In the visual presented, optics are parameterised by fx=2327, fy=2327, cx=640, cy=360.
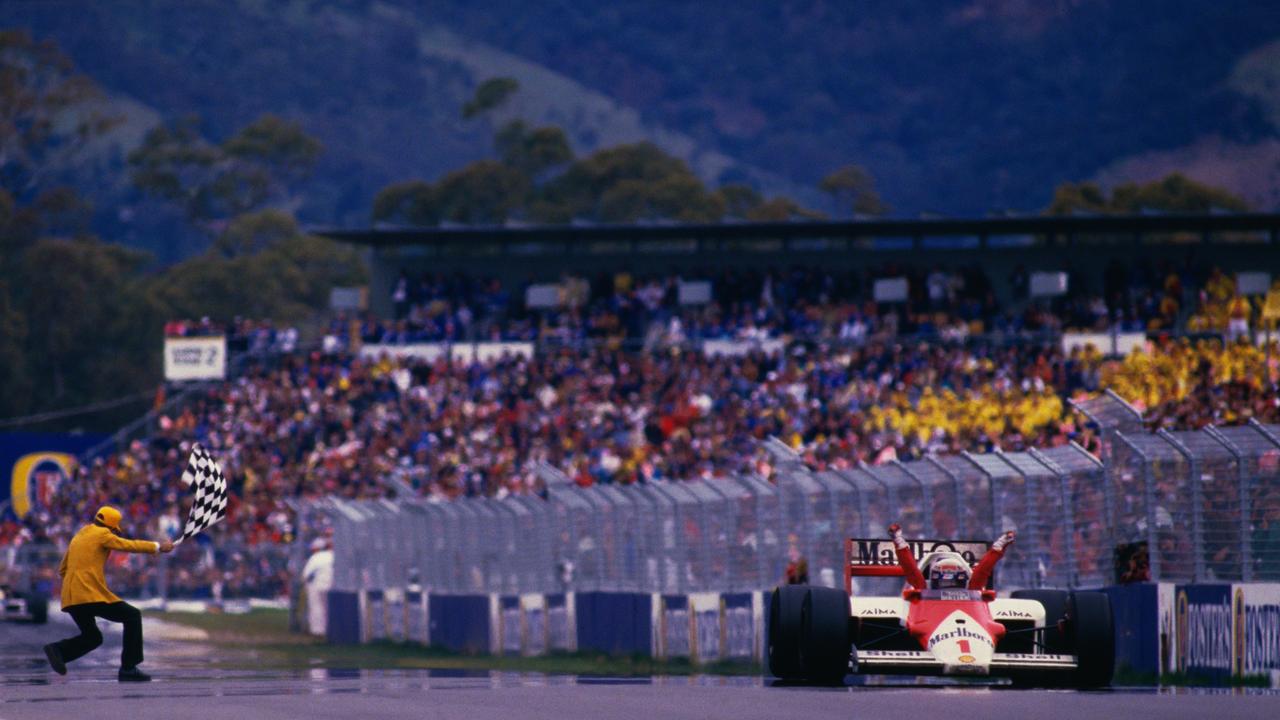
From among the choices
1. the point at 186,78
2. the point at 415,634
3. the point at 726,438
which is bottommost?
the point at 415,634

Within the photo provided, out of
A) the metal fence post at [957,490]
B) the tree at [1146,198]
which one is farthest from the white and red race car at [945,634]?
the tree at [1146,198]

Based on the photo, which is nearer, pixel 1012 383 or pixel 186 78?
pixel 1012 383

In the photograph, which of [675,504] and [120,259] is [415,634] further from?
[120,259]

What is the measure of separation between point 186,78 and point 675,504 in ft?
582

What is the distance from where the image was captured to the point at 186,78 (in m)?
198

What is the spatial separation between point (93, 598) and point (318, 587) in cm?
1941

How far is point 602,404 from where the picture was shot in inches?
1994

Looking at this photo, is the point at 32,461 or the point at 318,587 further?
the point at 32,461

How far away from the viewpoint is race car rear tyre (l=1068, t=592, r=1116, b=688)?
670 inches

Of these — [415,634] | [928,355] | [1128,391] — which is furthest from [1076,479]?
[928,355]

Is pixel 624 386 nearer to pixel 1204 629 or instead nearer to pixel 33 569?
pixel 33 569

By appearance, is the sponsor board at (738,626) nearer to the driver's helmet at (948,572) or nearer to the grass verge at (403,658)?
the grass verge at (403,658)

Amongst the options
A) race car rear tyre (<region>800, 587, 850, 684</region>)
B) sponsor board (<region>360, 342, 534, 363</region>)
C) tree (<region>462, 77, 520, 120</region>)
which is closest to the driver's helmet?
race car rear tyre (<region>800, 587, 850, 684</region>)

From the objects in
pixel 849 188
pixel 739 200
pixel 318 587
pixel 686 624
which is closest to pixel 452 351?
pixel 318 587
